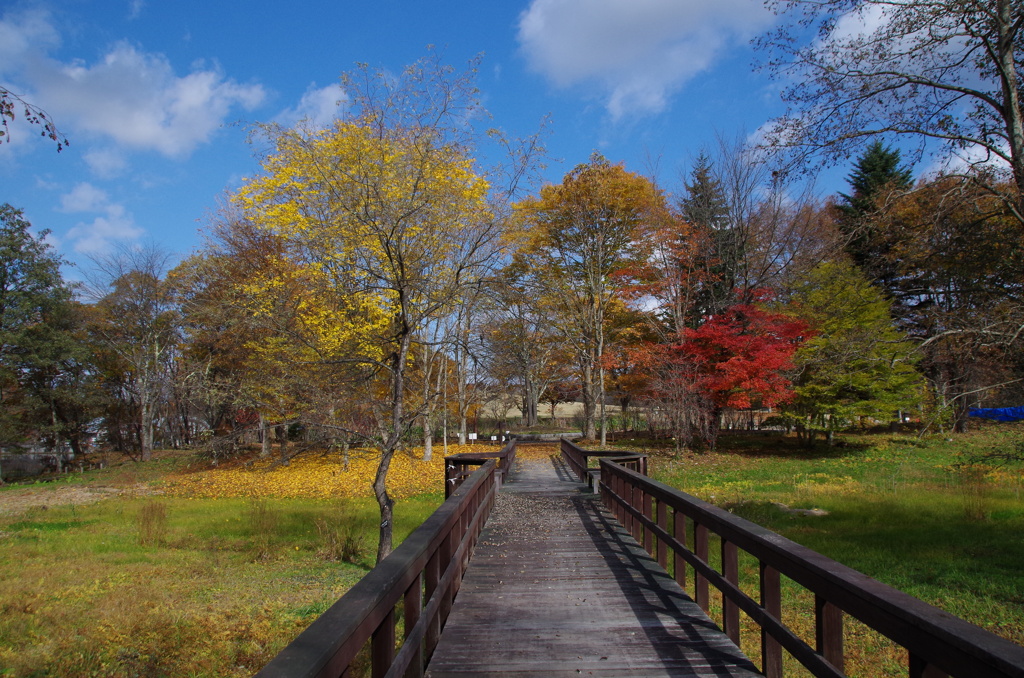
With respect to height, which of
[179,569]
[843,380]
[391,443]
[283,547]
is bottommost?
[283,547]

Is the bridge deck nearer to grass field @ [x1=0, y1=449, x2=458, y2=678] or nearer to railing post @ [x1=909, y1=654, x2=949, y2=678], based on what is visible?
railing post @ [x1=909, y1=654, x2=949, y2=678]

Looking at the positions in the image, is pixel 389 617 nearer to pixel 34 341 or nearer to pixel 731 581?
pixel 731 581

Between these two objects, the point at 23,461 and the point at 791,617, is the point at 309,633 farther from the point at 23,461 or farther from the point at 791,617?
the point at 23,461

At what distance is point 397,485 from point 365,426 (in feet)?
17.4

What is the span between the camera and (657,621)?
426 centimetres

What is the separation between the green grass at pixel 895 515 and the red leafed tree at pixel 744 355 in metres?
2.53

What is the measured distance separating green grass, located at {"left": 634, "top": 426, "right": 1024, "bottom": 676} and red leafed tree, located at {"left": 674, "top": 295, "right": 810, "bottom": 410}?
8.29 feet

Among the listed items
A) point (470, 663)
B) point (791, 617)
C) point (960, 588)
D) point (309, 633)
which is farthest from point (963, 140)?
point (309, 633)

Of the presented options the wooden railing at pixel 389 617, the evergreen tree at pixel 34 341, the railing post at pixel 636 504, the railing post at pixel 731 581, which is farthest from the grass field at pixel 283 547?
the evergreen tree at pixel 34 341

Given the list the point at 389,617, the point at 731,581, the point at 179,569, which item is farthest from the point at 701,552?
the point at 179,569

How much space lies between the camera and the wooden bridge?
1.92 metres

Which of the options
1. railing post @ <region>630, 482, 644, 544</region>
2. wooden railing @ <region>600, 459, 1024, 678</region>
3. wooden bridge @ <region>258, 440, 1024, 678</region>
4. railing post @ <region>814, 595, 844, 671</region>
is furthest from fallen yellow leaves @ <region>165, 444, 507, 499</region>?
railing post @ <region>814, 595, 844, 671</region>

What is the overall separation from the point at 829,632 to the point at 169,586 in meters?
8.66

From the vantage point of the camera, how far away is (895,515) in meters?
11.8
